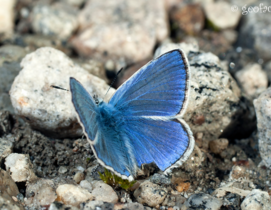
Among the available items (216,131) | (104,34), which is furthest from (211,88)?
(104,34)

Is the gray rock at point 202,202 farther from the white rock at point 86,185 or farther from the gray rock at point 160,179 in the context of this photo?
the white rock at point 86,185

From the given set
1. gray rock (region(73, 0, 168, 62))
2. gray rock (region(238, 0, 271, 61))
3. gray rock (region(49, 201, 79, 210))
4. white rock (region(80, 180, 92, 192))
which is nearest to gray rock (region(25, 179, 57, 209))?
gray rock (region(49, 201, 79, 210))

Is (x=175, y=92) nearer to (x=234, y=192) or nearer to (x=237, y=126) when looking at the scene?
(x=234, y=192)

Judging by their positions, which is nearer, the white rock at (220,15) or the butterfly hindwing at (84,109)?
the butterfly hindwing at (84,109)

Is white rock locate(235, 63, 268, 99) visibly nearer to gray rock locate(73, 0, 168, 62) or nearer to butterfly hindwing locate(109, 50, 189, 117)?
gray rock locate(73, 0, 168, 62)

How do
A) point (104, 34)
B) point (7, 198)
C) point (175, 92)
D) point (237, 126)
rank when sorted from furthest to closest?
point (104, 34) → point (237, 126) → point (175, 92) → point (7, 198)

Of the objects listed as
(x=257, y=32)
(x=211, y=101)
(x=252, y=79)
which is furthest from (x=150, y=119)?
(x=257, y=32)

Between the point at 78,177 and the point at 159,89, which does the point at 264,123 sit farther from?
the point at 78,177

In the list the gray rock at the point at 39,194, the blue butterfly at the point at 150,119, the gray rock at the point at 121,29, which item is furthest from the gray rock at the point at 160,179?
the gray rock at the point at 121,29
